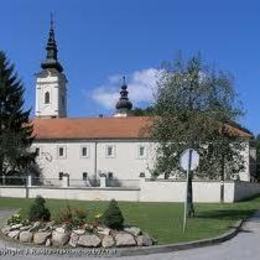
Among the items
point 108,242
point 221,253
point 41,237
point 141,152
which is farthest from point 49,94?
point 221,253

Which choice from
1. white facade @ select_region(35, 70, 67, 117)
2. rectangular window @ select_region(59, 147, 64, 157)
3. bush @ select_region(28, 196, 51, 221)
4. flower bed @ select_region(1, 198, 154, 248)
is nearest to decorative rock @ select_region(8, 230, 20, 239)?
flower bed @ select_region(1, 198, 154, 248)

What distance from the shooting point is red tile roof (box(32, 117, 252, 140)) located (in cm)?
8581

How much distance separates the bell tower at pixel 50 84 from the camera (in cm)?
10738

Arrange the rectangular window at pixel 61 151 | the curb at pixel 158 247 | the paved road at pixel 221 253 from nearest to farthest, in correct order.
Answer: the paved road at pixel 221 253
the curb at pixel 158 247
the rectangular window at pixel 61 151

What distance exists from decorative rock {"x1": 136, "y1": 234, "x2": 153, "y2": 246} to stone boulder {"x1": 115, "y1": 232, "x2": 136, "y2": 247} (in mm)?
188

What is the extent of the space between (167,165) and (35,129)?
62.7 metres

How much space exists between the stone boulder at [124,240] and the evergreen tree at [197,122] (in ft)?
41.8

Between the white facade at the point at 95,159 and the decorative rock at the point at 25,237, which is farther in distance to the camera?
the white facade at the point at 95,159

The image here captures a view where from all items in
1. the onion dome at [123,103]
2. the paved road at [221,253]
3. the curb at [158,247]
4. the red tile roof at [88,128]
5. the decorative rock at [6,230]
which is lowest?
the paved road at [221,253]

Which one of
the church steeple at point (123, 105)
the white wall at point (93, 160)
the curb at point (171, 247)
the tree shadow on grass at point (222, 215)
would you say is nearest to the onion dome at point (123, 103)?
the church steeple at point (123, 105)

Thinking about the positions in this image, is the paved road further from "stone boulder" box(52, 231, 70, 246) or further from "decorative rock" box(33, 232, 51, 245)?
"stone boulder" box(52, 231, 70, 246)

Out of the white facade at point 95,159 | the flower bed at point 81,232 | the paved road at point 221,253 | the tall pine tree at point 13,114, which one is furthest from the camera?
the white facade at point 95,159

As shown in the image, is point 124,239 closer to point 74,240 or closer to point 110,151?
point 74,240

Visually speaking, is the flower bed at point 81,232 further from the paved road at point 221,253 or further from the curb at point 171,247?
the paved road at point 221,253
